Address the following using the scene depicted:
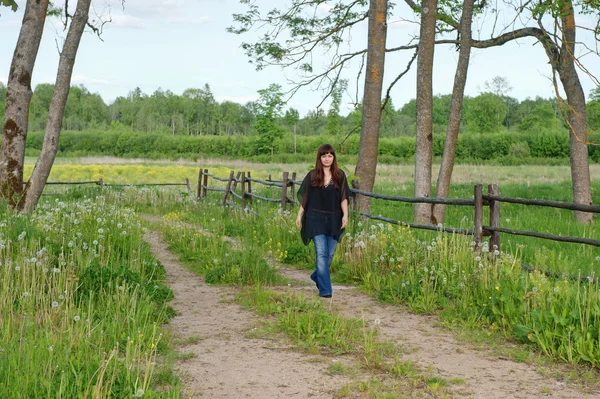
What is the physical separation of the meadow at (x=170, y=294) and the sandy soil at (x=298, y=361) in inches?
9.0

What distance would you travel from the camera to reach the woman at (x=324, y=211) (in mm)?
7609

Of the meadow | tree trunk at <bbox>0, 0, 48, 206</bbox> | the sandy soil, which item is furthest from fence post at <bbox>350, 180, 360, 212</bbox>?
tree trunk at <bbox>0, 0, 48, 206</bbox>

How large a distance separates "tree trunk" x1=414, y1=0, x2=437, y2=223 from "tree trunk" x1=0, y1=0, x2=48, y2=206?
23.4 ft

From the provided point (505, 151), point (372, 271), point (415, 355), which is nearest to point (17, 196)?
point (372, 271)

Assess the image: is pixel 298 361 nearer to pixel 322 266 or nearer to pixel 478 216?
pixel 322 266

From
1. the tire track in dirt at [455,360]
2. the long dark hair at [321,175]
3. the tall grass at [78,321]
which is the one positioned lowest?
the tire track in dirt at [455,360]

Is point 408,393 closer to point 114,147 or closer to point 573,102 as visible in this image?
point 573,102

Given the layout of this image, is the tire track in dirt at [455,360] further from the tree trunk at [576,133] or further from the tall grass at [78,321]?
the tree trunk at [576,133]

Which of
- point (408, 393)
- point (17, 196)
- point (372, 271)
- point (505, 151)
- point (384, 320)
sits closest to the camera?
point (408, 393)

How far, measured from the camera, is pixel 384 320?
6.77 meters

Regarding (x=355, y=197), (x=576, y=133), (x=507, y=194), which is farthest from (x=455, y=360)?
(x=507, y=194)

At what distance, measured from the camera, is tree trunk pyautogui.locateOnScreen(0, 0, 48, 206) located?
12.0 meters

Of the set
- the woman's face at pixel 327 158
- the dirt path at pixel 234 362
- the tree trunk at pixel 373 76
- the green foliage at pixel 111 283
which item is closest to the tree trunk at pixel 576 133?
the tree trunk at pixel 373 76

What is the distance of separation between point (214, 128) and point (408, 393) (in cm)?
11078
